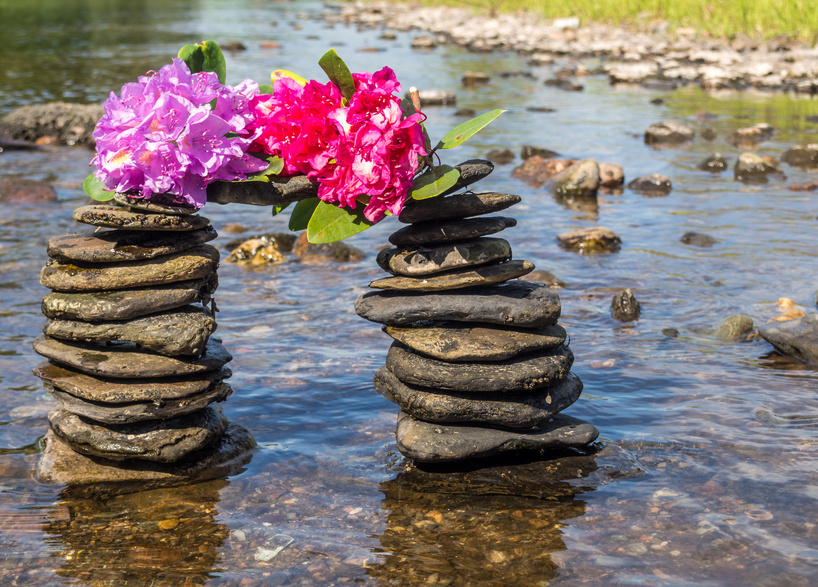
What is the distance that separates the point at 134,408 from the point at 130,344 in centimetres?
41

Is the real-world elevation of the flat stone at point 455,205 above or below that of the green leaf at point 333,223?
above

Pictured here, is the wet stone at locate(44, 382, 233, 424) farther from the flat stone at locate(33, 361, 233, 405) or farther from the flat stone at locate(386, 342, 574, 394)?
the flat stone at locate(386, 342, 574, 394)

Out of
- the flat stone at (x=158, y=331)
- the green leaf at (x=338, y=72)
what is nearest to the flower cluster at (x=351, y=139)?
the green leaf at (x=338, y=72)

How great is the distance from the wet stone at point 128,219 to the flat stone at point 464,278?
1.19 m

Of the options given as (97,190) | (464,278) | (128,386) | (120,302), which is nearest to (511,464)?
(464,278)

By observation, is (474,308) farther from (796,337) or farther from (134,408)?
(796,337)

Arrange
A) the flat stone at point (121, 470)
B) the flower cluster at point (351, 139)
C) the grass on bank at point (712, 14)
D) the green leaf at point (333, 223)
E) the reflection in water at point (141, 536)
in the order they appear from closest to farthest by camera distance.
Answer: the reflection in water at point (141, 536), the flower cluster at point (351, 139), the green leaf at point (333, 223), the flat stone at point (121, 470), the grass on bank at point (712, 14)

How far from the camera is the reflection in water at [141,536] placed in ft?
12.5

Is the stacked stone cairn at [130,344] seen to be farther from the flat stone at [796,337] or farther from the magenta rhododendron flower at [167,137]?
the flat stone at [796,337]

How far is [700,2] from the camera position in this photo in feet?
92.4

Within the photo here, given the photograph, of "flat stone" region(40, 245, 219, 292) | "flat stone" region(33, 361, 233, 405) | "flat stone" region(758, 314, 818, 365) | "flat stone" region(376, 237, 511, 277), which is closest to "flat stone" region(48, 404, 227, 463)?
"flat stone" region(33, 361, 233, 405)

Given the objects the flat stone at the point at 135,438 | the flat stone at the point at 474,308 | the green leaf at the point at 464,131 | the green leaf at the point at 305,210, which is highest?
the green leaf at the point at 464,131

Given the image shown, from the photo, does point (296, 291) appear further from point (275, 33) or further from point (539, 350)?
point (275, 33)

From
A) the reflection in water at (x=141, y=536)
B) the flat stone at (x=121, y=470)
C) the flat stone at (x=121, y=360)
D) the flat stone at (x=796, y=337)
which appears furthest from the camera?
the flat stone at (x=796, y=337)
